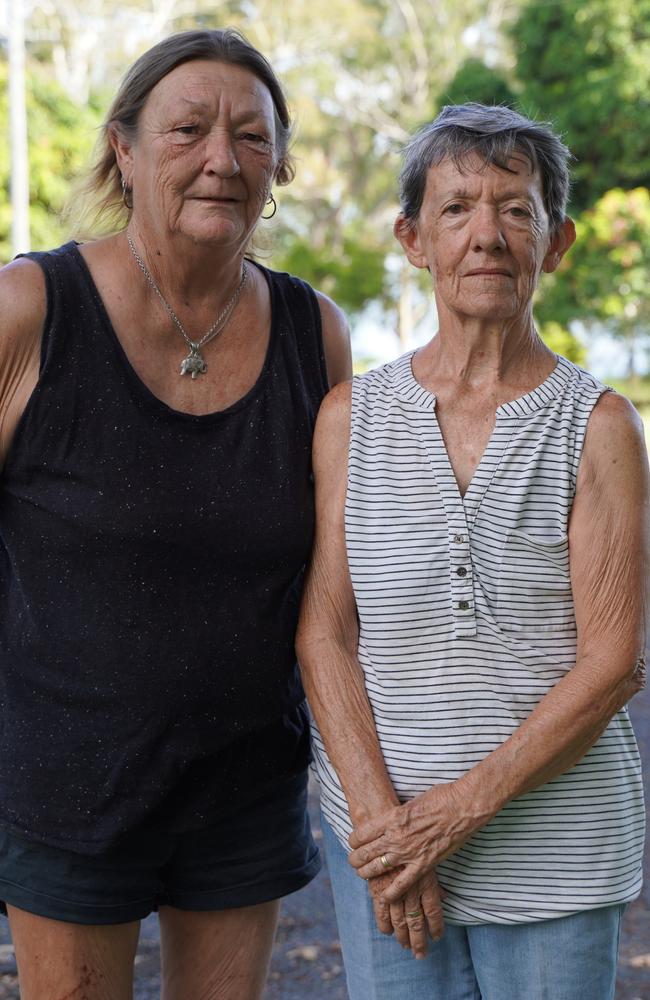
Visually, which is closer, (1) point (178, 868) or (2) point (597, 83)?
(1) point (178, 868)

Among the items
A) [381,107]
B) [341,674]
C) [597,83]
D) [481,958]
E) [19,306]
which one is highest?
[381,107]

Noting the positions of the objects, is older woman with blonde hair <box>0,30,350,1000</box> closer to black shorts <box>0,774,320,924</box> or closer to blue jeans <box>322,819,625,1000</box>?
black shorts <box>0,774,320,924</box>

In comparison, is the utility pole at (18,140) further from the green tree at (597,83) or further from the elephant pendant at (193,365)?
the elephant pendant at (193,365)

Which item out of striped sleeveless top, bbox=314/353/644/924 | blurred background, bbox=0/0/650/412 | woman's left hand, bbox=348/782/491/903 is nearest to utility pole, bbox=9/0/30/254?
blurred background, bbox=0/0/650/412

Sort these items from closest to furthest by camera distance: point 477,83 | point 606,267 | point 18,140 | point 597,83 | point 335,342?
1. point 335,342
2. point 18,140
3. point 606,267
4. point 477,83
5. point 597,83

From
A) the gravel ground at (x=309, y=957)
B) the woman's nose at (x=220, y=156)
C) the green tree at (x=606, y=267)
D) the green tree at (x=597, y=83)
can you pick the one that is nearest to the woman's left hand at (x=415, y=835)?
the woman's nose at (x=220, y=156)

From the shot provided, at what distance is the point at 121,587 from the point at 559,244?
1136 millimetres

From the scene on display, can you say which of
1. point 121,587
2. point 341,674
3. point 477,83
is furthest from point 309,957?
point 477,83

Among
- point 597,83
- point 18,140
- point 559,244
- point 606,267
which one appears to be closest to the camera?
point 559,244

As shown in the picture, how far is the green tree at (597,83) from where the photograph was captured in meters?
19.7

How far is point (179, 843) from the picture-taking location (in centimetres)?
245

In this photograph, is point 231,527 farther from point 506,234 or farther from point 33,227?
point 33,227

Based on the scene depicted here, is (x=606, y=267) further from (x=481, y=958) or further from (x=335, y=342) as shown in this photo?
(x=481, y=958)

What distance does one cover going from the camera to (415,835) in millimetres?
2168
